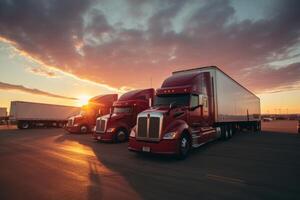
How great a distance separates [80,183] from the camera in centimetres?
480

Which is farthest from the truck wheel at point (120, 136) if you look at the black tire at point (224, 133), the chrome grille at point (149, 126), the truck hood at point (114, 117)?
the black tire at point (224, 133)

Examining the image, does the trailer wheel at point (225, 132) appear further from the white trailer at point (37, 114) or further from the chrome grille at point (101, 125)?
the white trailer at point (37, 114)

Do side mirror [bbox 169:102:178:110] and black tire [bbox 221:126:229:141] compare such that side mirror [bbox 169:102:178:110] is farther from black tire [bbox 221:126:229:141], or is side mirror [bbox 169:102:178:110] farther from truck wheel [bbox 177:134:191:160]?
black tire [bbox 221:126:229:141]

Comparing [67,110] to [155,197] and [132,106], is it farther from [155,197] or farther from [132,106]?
[155,197]

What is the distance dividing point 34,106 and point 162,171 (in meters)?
28.0

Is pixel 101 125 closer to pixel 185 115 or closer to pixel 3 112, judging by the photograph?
pixel 185 115

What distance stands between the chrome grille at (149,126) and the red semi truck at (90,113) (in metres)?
11.7

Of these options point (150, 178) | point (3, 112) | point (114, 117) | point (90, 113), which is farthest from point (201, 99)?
point (3, 112)

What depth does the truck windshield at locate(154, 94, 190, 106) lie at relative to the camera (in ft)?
28.6

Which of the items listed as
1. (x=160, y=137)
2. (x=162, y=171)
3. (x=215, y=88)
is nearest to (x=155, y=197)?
(x=162, y=171)

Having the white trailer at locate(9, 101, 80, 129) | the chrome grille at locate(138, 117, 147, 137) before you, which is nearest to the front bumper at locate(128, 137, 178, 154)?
the chrome grille at locate(138, 117, 147, 137)

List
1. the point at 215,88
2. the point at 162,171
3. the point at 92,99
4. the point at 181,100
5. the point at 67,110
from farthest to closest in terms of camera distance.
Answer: the point at 67,110 < the point at 92,99 < the point at 215,88 < the point at 181,100 < the point at 162,171

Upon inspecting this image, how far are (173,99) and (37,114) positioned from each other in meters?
26.3

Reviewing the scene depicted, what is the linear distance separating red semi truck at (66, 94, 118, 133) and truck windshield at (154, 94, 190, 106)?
11.0 m
